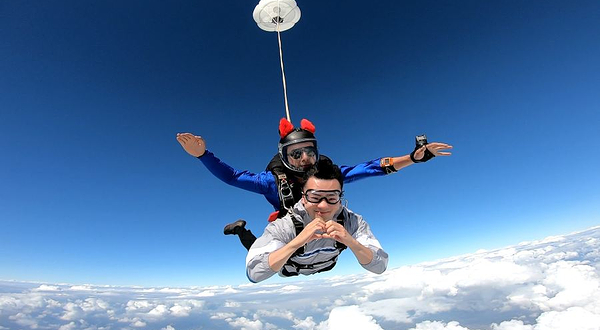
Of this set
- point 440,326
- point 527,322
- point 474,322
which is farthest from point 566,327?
point 440,326

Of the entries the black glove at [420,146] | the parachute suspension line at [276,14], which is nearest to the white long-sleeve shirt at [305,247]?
the black glove at [420,146]

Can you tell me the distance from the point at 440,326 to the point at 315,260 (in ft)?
745

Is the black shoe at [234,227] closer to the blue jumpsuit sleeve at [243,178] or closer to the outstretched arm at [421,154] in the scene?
Result: the blue jumpsuit sleeve at [243,178]

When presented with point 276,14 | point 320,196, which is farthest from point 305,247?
point 276,14

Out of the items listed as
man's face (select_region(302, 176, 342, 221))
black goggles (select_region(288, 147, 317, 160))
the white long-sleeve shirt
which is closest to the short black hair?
man's face (select_region(302, 176, 342, 221))

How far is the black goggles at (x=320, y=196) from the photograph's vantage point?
83.5 inches

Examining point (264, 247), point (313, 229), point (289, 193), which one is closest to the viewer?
point (313, 229)

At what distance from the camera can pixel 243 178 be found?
2.89m

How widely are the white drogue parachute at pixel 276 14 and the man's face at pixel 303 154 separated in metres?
2.32

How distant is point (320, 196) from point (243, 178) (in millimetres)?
1080

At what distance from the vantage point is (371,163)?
3102 mm

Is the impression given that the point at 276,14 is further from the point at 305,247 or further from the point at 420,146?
the point at 305,247

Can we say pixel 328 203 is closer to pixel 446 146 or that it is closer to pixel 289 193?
pixel 289 193

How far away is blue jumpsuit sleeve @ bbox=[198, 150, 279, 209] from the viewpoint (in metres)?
2.81
